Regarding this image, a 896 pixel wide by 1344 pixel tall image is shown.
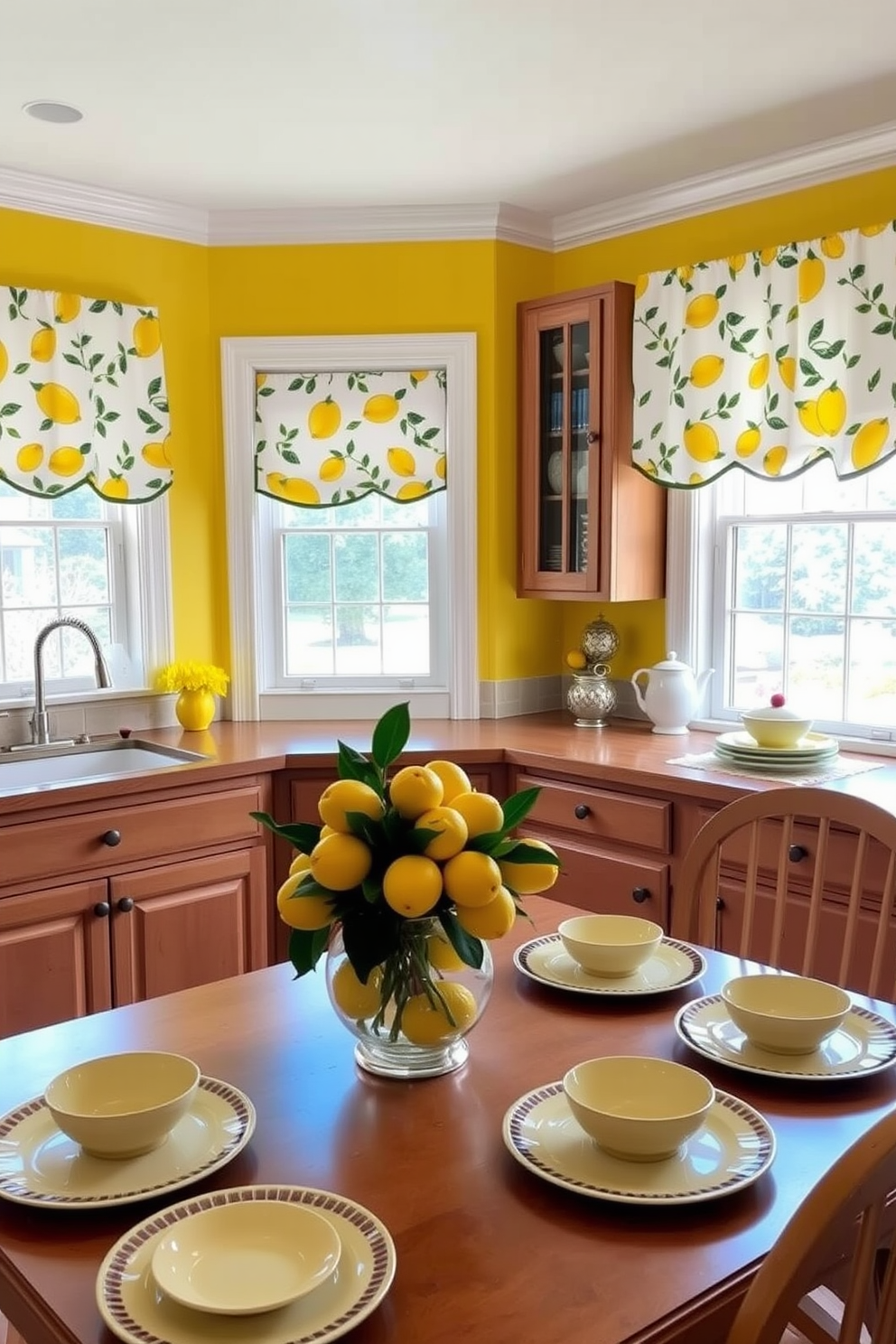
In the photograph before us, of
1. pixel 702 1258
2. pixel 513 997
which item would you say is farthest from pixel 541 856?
pixel 702 1258

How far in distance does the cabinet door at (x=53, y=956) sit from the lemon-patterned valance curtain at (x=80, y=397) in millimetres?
1179

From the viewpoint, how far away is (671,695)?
11.2ft

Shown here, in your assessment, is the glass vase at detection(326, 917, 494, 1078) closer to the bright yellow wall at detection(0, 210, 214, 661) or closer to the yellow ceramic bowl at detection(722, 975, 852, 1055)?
the yellow ceramic bowl at detection(722, 975, 852, 1055)

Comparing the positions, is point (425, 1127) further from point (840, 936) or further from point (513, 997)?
point (840, 936)

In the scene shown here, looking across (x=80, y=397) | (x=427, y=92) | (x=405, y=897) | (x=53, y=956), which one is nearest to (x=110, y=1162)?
(x=405, y=897)

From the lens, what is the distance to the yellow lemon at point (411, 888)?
49.5 inches

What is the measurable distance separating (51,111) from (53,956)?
201cm

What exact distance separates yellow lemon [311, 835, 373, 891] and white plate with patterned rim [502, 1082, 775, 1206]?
30 cm

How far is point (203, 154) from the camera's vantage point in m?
3.07

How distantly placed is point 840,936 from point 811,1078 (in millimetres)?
1315

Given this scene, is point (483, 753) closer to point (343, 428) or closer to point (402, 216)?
point (343, 428)

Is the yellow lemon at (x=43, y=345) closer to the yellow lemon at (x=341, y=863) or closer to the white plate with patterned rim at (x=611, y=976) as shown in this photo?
the white plate with patterned rim at (x=611, y=976)

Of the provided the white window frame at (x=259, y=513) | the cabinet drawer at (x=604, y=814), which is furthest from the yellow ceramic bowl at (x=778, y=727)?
the white window frame at (x=259, y=513)

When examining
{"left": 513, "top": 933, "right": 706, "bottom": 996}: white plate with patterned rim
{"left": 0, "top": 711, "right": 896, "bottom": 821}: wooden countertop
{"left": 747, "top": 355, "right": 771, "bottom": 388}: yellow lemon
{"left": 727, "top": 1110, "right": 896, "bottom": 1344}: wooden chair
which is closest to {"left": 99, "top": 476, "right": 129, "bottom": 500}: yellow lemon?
{"left": 0, "top": 711, "right": 896, "bottom": 821}: wooden countertop
